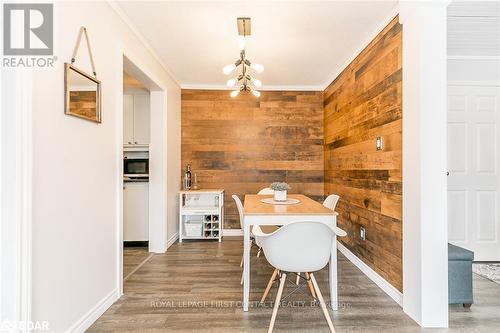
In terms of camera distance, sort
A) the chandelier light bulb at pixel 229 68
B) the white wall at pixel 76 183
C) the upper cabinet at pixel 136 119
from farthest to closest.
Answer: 1. the upper cabinet at pixel 136 119
2. the chandelier light bulb at pixel 229 68
3. the white wall at pixel 76 183

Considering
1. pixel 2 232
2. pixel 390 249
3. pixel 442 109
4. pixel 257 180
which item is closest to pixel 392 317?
pixel 390 249

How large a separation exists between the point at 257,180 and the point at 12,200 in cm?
361

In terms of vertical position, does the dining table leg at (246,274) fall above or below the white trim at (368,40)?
below

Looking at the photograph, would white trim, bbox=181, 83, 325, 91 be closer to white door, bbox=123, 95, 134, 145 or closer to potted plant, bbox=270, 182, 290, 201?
white door, bbox=123, 95, 134, 145

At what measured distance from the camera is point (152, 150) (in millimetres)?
3873

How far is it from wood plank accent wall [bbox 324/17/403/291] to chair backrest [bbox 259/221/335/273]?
0.88 metres

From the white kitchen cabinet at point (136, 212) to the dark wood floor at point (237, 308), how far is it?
101 cm

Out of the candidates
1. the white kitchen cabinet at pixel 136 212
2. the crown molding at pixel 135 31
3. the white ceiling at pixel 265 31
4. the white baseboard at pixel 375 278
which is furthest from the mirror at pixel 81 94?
the white baseboard at pixel 375 278

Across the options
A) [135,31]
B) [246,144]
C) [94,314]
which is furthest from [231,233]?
[135,31]

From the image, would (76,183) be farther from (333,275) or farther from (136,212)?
(136,212)

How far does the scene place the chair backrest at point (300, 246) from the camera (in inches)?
70.4

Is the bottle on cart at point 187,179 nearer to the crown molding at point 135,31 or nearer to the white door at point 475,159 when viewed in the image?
Answer: the crown molding at point 135,31

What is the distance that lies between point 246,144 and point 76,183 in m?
3.15

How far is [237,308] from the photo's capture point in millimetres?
2229
